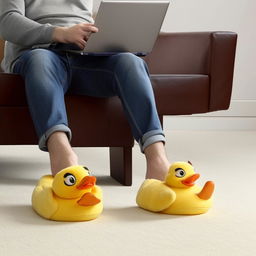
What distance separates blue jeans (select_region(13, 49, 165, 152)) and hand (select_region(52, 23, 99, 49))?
5 centimetres

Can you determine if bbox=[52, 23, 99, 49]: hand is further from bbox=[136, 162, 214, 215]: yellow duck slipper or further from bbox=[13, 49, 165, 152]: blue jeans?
bbox=[136, 162, 214, 215]: yellow duck slipper

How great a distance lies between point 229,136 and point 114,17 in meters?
1.75

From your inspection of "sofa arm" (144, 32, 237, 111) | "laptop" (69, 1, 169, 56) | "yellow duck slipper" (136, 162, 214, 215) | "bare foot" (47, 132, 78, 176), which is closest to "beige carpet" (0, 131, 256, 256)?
"yellow duck slipper" (136, 162, 214, 215)

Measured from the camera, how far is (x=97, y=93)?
78.6 inches

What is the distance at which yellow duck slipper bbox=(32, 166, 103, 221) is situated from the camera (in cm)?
157

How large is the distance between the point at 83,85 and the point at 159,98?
36 cm

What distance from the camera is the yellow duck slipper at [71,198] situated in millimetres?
1572

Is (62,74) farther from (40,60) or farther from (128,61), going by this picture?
(128,61)

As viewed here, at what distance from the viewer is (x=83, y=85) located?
2.00m

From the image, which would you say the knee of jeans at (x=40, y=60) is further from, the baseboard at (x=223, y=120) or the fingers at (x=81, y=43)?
the baseboard at (x=223, y=120)

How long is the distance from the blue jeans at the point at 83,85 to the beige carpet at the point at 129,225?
0.21 meters

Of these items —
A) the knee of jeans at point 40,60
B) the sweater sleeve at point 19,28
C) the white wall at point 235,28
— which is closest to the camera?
the knee of jeans at point 40,60

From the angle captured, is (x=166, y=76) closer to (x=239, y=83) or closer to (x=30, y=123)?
(x=30, y=123)

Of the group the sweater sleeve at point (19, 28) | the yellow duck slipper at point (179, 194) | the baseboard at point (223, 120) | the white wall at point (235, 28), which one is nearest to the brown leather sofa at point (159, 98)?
the sweater sleeve at point (19, 28)
